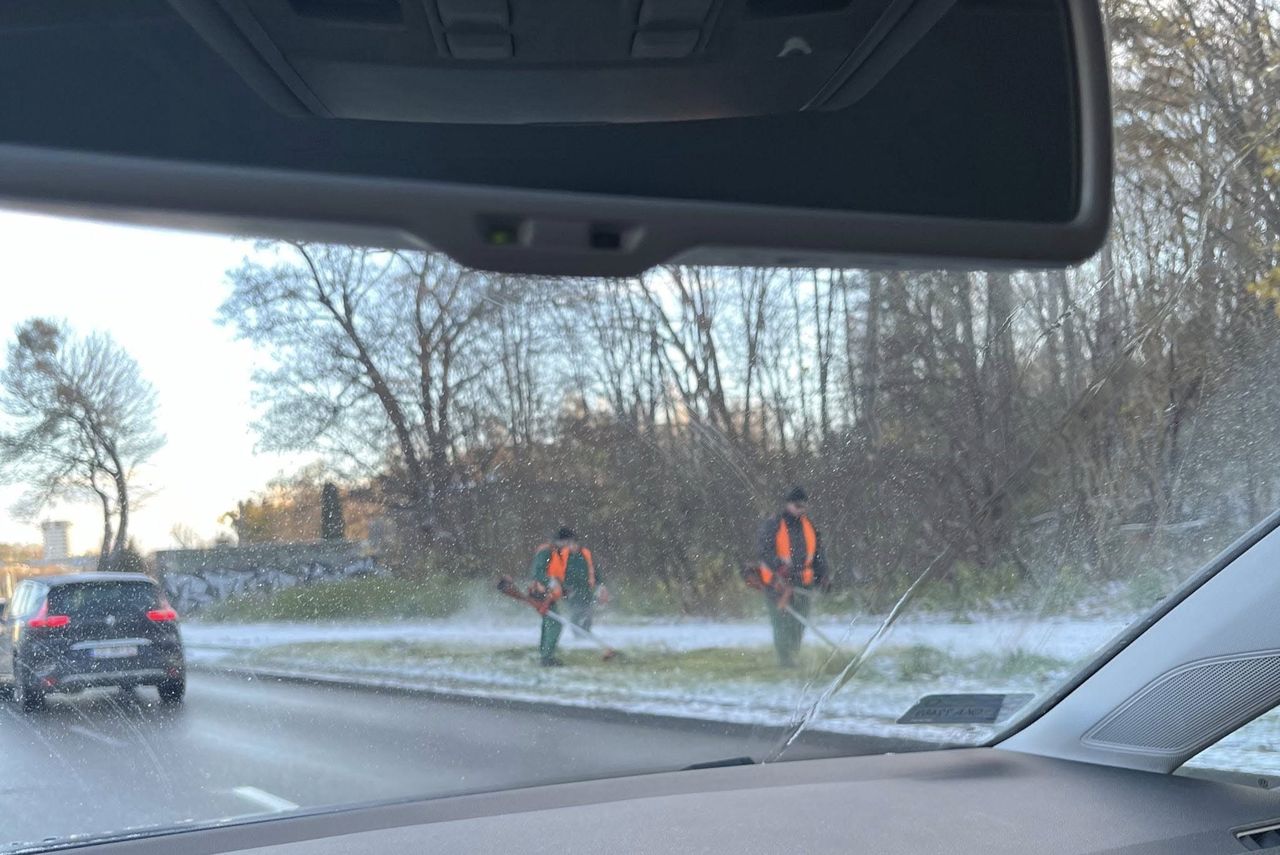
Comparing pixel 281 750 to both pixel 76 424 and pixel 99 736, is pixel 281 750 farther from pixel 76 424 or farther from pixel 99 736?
pixel 76 424

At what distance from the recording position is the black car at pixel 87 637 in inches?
157

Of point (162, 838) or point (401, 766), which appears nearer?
point (162, 838)

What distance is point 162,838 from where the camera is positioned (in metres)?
3.91

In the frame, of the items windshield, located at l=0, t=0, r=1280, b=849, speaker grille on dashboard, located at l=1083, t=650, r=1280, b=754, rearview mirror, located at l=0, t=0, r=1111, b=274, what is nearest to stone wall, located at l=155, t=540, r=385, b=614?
windshield, located at l=0, t=0, r=1280, b=849

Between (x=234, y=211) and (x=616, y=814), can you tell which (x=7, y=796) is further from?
(x=234, y=211)

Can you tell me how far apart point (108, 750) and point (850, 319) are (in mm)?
3907

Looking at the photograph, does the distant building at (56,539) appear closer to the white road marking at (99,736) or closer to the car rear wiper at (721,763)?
the white road marking at (99,736)

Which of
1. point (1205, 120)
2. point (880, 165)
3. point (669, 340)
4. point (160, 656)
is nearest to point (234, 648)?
point (160, 656)

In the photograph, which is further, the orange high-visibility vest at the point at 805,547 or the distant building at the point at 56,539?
the orange high-visibility vest at the point at 805,547

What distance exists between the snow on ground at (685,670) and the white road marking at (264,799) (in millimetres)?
577

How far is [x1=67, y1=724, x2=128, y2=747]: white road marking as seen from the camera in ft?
13.5

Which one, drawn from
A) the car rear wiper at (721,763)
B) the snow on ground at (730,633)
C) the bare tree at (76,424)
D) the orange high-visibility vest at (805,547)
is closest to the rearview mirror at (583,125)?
the bare tree at (76,424)

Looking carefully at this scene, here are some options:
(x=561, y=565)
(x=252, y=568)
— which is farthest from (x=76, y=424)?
(x=561, y=565)

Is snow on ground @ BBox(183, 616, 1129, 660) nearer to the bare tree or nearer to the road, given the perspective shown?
the road
